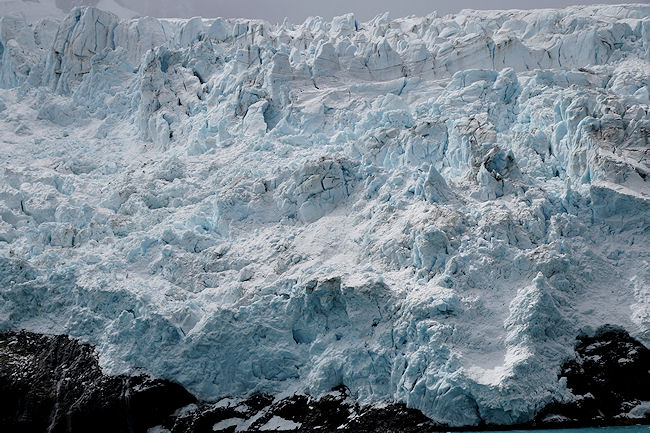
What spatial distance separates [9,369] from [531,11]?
36768 millimetres

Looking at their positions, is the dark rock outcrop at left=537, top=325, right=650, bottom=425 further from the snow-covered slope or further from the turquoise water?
the snow-covered slope

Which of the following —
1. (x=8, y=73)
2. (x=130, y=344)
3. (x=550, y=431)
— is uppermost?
(x=8, y=73)

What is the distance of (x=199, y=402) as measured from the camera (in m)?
25.8

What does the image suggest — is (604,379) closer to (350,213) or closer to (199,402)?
(350,213)

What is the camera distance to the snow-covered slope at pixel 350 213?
80.6 ft

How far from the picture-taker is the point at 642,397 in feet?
73.9

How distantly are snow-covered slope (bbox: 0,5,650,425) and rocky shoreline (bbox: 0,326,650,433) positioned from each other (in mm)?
518


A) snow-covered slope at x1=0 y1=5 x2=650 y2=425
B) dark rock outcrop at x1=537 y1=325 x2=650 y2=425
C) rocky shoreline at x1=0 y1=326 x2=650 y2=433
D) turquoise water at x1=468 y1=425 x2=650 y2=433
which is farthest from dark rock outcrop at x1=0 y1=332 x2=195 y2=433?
dark rock outcrop at x1=537 y1=325 x2=650 y2=425

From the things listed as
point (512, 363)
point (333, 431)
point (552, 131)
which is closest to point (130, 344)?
point (333, 431)

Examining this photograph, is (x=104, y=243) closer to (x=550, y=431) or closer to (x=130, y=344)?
(x=130, y=344)

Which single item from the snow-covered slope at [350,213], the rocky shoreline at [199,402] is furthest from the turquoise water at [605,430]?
the snow-covered slope at [350,213]

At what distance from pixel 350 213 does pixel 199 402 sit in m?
10.1

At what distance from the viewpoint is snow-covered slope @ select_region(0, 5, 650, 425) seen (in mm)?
24578

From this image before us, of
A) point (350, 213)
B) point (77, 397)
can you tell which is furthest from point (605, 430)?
point (77, 397)
